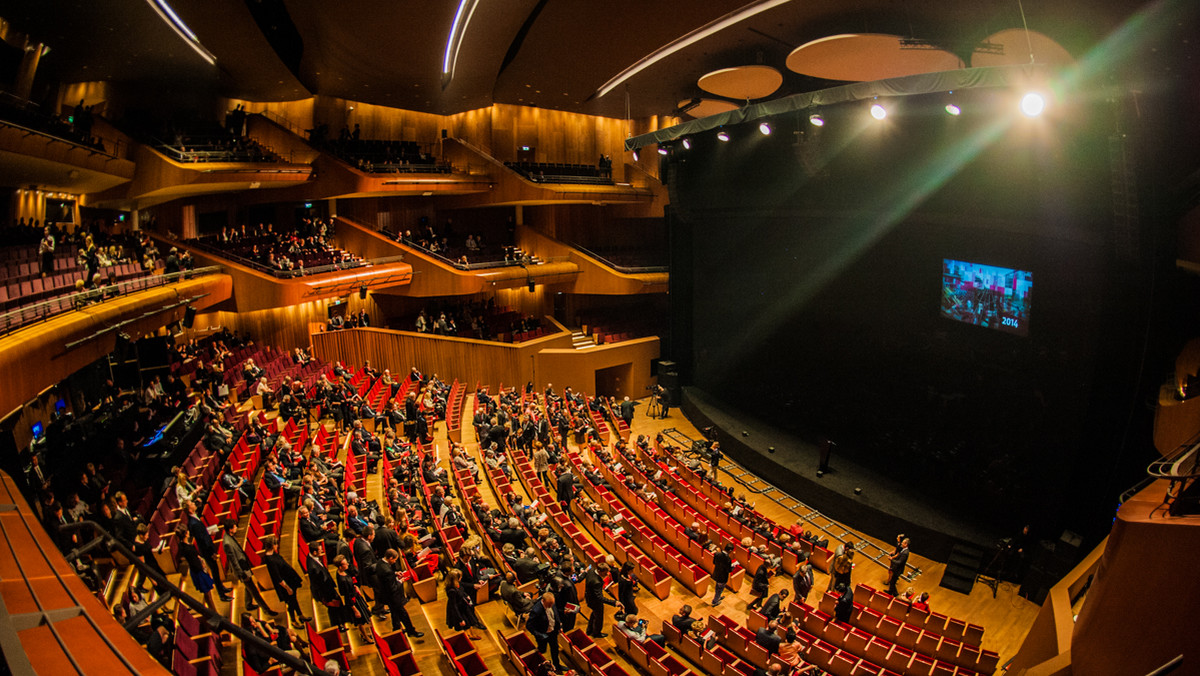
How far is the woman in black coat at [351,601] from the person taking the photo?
18.1 feet

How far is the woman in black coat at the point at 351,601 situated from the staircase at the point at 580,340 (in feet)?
36.2

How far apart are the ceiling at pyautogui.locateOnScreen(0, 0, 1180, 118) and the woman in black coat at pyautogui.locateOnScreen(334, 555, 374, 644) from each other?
7210mm

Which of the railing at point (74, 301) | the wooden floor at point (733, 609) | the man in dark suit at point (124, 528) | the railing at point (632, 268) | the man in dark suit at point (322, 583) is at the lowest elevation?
the wooden floor at point (733, 609)

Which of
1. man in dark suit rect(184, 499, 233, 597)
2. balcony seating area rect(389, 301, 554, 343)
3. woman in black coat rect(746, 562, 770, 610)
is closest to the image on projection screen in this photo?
woman in black coat rect(746, 562, 770, 610)

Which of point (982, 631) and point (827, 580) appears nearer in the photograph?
point (982, 631)

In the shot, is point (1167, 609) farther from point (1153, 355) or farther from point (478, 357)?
point (478, 357)

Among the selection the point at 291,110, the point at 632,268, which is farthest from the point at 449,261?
the point at 291,110

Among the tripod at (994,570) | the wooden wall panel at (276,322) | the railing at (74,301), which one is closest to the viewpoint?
the railing at (74,301)

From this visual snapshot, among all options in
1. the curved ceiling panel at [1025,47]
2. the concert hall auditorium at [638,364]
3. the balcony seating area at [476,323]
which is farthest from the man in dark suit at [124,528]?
the balcony seating area at [476,323]

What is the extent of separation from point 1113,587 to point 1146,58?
4741 millimetres

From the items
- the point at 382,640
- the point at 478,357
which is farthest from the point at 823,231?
the point at 382,640

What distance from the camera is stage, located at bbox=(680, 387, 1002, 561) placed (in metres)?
8.81

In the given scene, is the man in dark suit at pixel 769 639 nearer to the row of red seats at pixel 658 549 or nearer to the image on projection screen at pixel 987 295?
the row of red seats at pixel 658 549

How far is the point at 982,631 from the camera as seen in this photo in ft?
22.0
